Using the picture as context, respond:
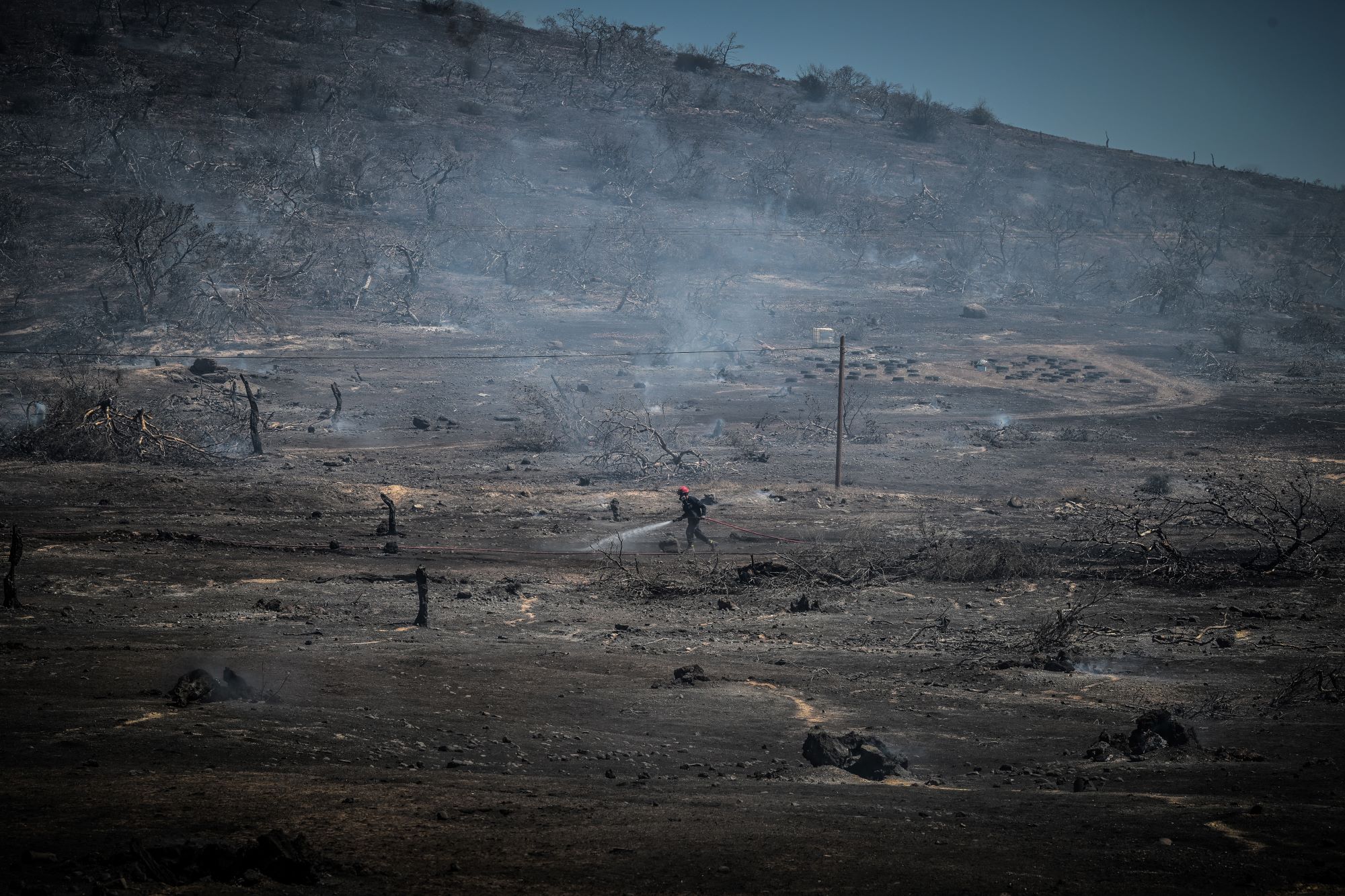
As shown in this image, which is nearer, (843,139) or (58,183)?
(58,183)

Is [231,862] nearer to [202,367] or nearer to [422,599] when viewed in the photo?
[422,599]

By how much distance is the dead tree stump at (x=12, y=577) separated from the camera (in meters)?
10.7

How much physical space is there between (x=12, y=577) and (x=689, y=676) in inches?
298

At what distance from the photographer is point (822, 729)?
8664mm

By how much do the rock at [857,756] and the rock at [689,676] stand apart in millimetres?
1973

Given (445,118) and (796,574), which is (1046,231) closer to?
(445,118)

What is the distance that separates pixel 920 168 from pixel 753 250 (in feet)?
67.7

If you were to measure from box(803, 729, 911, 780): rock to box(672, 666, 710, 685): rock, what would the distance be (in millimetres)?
1973

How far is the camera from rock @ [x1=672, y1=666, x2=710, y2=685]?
979cm

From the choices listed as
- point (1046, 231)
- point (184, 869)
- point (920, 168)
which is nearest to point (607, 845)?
point (184, 869)

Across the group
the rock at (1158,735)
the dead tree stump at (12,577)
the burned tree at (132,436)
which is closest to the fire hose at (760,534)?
the rock at (1158,735)

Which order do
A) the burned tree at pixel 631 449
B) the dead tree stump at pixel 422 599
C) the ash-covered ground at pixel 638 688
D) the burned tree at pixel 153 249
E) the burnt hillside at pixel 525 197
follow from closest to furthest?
1. the ash-covered ground at pixel 638 688
2. the dead tree stump at pixel 422 599
3. the burned tree at pixel 631 449
4. the burned tree at pixel 153 249
5. the burnt hillside at pixel 525 197

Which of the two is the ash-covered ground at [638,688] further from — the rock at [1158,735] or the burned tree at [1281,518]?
the burned tree at [1281,518]

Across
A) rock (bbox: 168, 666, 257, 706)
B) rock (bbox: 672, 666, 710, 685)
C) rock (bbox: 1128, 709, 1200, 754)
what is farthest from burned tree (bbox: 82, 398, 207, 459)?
rock (bbox: 1128, 709, 1200, 754)
